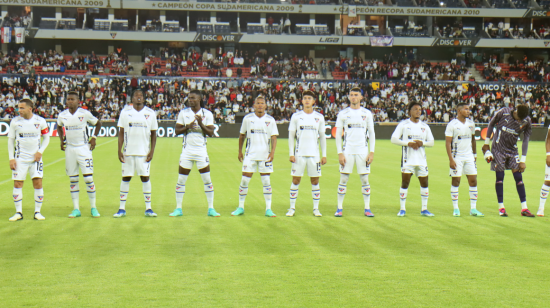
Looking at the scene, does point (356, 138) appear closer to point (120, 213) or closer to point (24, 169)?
point (120, 213)

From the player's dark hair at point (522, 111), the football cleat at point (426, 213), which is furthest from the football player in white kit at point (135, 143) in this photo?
the player's dark hair at point (522, 111)

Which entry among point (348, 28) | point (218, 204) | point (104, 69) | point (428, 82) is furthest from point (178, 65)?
point (218, 204)

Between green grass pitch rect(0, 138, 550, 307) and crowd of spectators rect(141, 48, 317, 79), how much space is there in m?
38.9

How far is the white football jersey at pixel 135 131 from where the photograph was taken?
979 centimetres

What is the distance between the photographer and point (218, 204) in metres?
11.7

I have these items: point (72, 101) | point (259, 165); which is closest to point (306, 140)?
point (259, 165)

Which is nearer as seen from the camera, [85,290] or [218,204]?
[85,290]

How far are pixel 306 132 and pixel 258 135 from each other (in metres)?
0.96

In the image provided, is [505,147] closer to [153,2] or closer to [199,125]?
[199,125]

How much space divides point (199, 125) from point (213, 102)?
34.7 meters

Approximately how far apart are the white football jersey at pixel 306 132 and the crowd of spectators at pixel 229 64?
40149 millimetres

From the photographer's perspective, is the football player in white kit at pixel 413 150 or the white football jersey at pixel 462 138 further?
the white football jersey at pixel 462 138

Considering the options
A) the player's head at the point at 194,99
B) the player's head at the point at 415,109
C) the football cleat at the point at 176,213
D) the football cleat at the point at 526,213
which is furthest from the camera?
the football cleat at the point at 526,213

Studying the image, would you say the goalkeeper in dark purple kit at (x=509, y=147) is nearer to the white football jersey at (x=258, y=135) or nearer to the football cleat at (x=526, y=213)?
the football cleat at (x=526, y=213)
